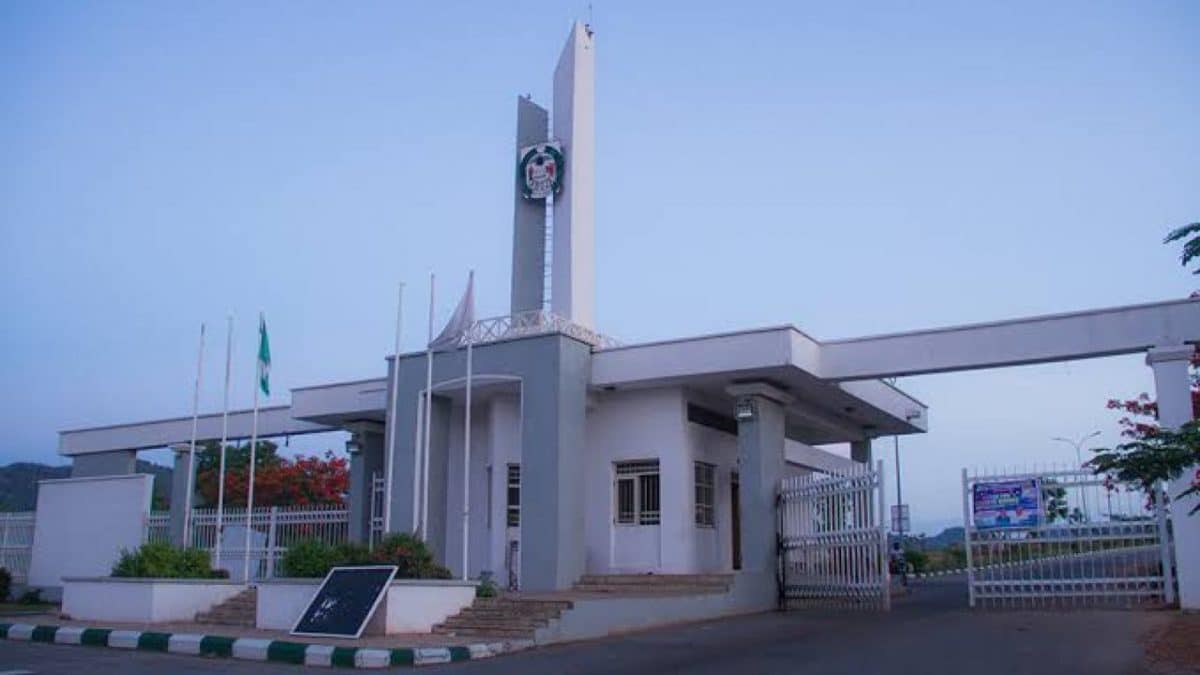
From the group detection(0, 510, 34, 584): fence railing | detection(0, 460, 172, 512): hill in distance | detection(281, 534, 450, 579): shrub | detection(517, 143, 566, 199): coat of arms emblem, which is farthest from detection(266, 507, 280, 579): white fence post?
detection(0, 460, 172, 512): hill in distance

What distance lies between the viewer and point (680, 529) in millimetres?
18234

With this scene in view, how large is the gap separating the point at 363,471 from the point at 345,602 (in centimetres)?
913

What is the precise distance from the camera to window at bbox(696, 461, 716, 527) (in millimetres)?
19375

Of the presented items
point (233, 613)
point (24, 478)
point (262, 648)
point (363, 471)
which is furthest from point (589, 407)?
point (24, 478)

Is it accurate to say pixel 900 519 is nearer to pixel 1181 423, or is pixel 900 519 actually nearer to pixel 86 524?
pixel 1181 423

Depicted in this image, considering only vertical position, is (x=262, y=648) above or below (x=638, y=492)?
below

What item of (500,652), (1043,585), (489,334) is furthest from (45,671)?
(1043,585)

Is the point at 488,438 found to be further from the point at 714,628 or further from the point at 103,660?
the point at 103,660

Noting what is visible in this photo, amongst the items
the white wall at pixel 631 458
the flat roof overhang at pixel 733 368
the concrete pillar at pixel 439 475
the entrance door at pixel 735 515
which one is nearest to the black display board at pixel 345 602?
A: the concrete pillar at pixel 439 475

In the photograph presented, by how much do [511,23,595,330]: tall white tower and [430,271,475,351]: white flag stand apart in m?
2.68

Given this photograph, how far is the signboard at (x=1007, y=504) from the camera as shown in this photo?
51.9 ft

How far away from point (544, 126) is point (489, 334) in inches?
231

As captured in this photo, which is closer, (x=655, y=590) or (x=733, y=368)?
(x=655, y=590)

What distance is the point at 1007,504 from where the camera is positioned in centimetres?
1603
